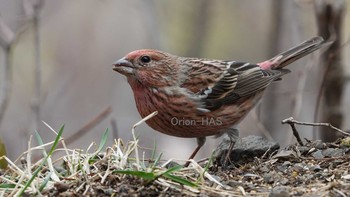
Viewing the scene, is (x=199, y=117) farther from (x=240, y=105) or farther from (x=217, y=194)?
(x=217, y=194)

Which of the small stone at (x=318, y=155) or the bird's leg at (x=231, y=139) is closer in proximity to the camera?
the small stone at (x=318, y=155)

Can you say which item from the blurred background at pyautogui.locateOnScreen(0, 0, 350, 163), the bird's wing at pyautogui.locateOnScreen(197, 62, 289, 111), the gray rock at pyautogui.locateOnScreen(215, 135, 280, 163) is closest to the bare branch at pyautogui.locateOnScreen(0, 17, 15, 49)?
the blurred background at pyautogui.locateOnScreen(0, 0, 350, 163)

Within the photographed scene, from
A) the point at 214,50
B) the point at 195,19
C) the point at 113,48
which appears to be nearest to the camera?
the point at 195,19

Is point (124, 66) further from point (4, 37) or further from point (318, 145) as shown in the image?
point (4, 37)

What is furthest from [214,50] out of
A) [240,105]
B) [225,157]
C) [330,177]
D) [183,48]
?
[330,177]

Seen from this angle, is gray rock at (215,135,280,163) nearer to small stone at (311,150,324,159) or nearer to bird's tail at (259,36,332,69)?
small stone at (311,150,324,159)

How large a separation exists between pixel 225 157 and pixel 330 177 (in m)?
1.18

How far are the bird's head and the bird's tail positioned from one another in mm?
1292

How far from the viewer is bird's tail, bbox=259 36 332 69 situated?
7.29m

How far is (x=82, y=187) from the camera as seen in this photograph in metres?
4.35

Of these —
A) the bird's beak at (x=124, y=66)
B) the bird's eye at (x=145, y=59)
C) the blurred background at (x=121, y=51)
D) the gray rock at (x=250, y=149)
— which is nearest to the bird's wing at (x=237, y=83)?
the bird's eye at (x=145, y=59)

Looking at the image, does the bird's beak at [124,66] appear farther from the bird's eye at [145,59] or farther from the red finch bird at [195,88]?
the bird's eye at [145,59]

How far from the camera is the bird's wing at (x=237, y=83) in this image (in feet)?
22.5

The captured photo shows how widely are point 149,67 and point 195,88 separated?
51cm
